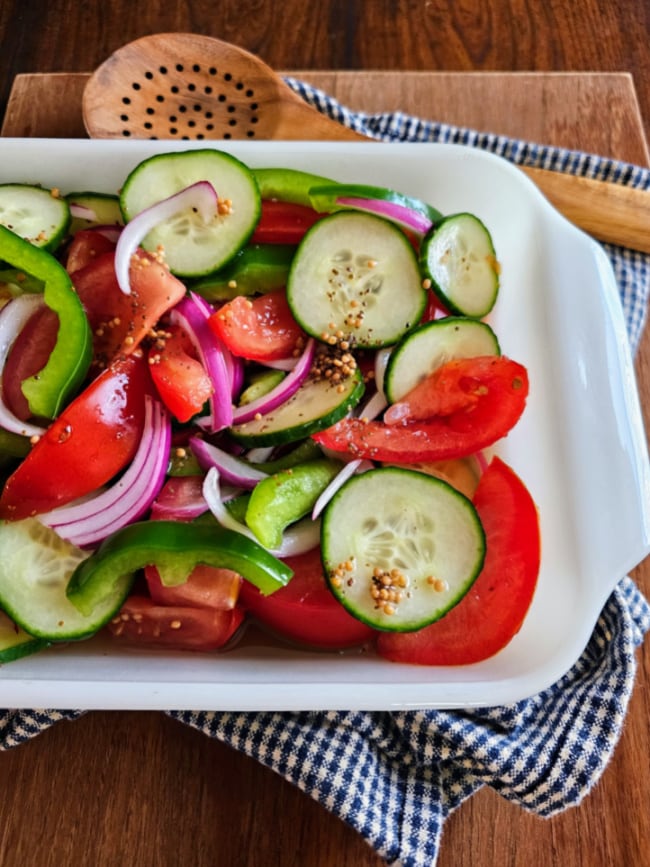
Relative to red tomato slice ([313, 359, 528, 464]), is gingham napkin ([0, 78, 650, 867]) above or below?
below

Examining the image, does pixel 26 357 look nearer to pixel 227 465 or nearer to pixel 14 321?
pixel 14 321

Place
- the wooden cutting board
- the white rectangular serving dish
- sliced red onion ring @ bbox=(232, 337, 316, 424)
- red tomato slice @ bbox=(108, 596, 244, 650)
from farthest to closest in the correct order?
the wooden cutting board, sliced red onion ring @ bbox=(232, 337, 316, 424), red tomato slice @ bbox=(108, 596, 244, 650), the white rectangular serving dish

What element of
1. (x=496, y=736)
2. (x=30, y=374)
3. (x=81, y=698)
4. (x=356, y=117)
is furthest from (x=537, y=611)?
(x=356, y=117)

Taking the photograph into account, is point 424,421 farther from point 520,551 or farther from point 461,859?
point 461,859

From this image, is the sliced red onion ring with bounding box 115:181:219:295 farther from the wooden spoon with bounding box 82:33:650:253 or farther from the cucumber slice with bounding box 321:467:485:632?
the cucumber slice with bounding box 321:467:485:632

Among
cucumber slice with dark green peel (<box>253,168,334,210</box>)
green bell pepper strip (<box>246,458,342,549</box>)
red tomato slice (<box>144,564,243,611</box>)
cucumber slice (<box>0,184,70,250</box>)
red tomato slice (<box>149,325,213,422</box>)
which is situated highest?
cucumber slice with dark green peel (<box>253,168,334,210</box>)

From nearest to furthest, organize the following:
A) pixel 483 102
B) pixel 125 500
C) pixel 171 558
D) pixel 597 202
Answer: pixel 171 558 → pixel 125 500 → pixel 597 202 → pixel 483 102

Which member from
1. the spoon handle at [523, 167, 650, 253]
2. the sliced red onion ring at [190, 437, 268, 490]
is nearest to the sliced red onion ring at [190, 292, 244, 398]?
the sliced red onion ring at [190, 437, 268, 490]

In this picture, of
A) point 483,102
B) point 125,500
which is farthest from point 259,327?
point 483,102
